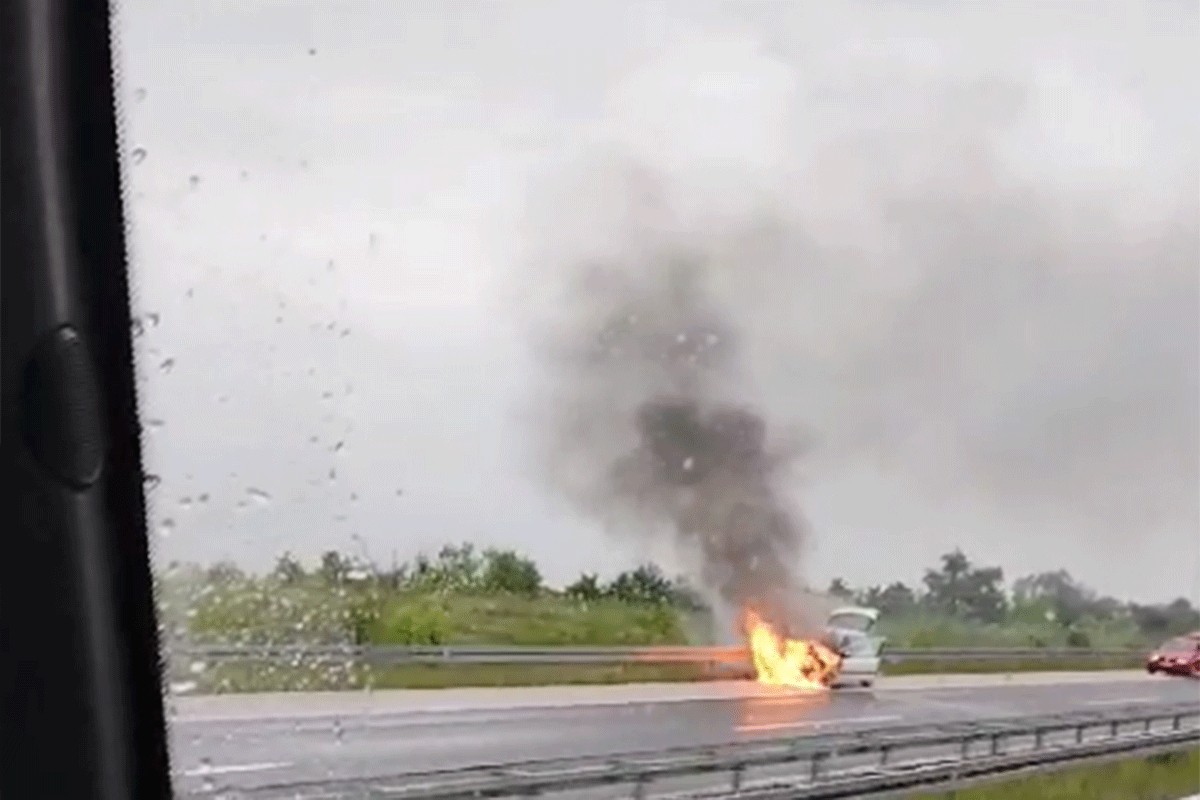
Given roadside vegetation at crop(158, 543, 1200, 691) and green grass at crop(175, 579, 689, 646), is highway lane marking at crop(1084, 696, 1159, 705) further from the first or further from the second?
green grass at crop(175, 579, 689, 646)

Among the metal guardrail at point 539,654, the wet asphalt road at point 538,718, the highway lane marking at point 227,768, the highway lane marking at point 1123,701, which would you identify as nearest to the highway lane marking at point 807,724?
the wet asphalt road at point 538,718

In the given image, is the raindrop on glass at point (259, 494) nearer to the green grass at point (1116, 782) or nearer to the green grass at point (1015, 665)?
the green grass at point (1015, 665)

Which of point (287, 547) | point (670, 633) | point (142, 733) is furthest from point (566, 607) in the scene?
point (142, 733)

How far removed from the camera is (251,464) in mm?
1748

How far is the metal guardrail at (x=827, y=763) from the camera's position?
9.05 feet

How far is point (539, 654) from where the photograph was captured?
2.82 meters

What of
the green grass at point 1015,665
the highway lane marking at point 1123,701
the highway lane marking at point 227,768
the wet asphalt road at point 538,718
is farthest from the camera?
the highway lane marking at point 1123,701

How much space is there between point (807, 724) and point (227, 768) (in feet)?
6.91

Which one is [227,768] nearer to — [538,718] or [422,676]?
[422,676]

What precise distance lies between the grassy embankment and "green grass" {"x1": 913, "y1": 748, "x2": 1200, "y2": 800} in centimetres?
99

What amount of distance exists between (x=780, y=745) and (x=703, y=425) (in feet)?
3.07

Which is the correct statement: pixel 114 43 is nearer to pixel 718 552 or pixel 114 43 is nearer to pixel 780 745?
pixel 718 552

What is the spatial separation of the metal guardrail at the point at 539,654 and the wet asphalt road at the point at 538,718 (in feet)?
0.15

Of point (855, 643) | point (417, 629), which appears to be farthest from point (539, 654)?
point (855, 643)
